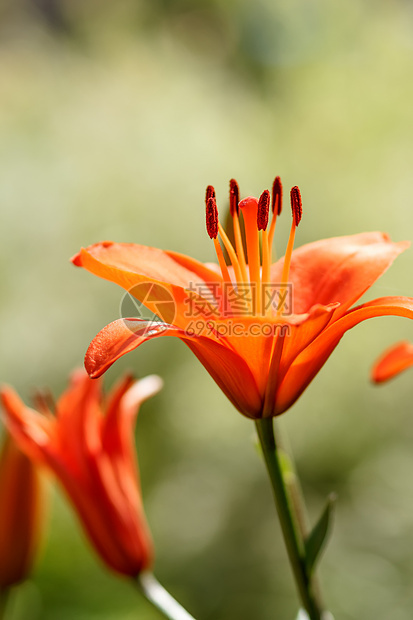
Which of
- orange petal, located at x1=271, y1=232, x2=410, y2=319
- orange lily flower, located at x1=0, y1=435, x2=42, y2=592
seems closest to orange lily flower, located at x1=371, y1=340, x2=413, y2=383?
orange petal, located at x1=271, y1=232, x2=410, y2=319

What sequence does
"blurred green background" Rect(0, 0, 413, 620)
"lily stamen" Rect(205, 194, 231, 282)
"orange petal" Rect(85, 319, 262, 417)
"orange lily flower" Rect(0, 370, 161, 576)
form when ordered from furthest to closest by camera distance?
"blurred green background" Rect(0, 0, 413, 620) → "orange lily flower" Rect(0, 370, 161, 576) → "lily stamen" Rect(205, 194, 231, 282) → "orange petal" Rect(85, 319, 262, 417)

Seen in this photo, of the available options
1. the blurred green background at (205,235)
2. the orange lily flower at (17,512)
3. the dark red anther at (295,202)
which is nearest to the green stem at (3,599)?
the orange lily flower at (17,512)

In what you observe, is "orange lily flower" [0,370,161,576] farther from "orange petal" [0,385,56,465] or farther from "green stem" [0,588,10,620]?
"green stem" [0,588,10,620]

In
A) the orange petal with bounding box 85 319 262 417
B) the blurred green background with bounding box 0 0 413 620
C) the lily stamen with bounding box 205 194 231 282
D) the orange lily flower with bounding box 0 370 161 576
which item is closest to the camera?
the orange petal with bounding box 85 319 262 417

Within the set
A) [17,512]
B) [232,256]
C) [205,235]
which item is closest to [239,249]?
[232,256]

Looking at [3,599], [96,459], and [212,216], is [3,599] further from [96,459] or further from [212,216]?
[212,216]

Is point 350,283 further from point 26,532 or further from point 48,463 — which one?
point 26,532

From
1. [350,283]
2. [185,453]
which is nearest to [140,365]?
[185,453]

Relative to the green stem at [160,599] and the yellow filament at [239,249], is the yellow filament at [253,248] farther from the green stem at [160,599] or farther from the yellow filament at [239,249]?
the green stem at [160,599]
